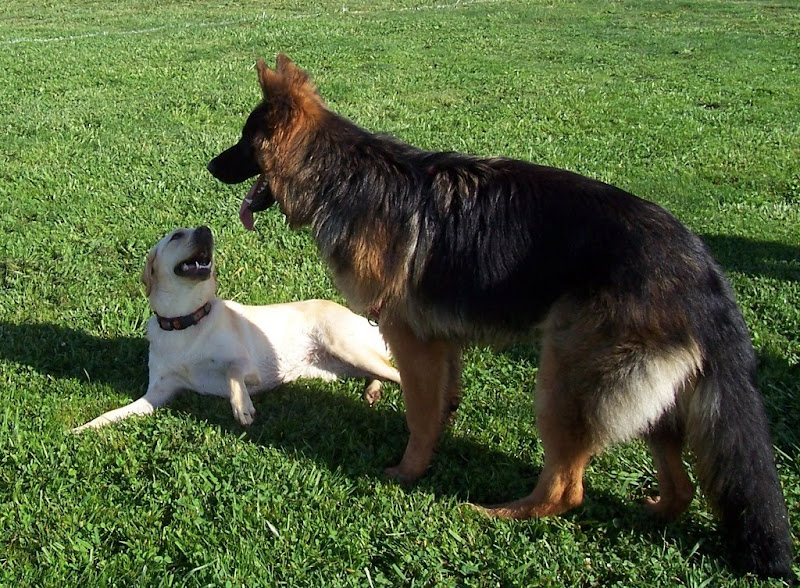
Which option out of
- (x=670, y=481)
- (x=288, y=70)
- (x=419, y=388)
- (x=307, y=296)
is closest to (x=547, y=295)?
(x=419, y=388)

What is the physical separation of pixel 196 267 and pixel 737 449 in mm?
3038

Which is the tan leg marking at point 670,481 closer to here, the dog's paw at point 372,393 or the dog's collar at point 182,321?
the dog's paw at point 372,393

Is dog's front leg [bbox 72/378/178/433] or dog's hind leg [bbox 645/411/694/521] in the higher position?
dog's hind leg [bbox 645/411/694/521]

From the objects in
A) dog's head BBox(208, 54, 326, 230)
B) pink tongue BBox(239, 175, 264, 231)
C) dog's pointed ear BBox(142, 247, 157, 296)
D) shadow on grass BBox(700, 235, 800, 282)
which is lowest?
shadow on grass BBox(700, 235, 800, 282)

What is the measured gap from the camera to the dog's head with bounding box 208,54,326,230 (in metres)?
3.73

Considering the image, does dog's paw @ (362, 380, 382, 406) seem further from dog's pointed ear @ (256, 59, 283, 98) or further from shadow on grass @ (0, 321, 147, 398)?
dog's pointed ear @ (256, 59, 283, 98)

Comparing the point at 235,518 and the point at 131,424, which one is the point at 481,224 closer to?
the point at 235,518

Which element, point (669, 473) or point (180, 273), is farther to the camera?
point (180, 273)

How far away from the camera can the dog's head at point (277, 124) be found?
3.73 metres

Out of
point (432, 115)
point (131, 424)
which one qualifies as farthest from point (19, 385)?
point (432, 115)

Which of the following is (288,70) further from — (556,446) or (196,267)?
(556,446)

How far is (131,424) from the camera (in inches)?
169

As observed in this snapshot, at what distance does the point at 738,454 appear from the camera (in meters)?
2.95

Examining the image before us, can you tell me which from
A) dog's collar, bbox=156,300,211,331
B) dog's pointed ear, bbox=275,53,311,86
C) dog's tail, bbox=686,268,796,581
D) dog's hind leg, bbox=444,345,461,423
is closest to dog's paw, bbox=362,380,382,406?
dog's hind leg, bbox=444,345,461,423
